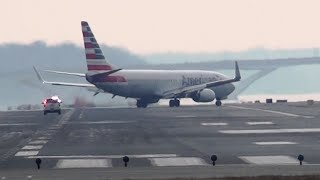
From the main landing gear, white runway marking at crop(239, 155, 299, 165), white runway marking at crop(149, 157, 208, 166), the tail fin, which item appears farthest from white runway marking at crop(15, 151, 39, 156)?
the main landing gear

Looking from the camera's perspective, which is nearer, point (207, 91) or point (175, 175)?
point (175, 175)

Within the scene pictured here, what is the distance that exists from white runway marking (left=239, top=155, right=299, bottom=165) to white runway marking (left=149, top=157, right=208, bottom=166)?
1.84 meters

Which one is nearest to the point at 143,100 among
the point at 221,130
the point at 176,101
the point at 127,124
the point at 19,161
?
the point at 176,101

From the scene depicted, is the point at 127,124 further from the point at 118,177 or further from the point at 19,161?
the point at 118,177

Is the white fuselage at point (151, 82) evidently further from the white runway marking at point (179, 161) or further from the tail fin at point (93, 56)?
the white runway marking at point (179, 161)

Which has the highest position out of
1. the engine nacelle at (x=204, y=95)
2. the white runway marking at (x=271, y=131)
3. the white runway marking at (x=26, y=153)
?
the white runway marking at (x=26, y=153)

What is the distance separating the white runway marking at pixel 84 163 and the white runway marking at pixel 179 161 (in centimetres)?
179

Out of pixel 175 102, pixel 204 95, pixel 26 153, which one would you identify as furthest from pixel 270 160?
pixel 175 102

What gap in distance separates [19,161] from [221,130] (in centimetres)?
2314

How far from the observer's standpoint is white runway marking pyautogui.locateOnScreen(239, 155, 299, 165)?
36.5m

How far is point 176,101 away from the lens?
12019cm

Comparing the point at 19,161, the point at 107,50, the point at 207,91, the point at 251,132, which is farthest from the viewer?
the point at 107,50

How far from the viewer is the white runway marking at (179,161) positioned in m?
36.1

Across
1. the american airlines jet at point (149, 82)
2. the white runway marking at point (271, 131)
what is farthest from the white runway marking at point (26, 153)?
the american airlines jet at point (149, 82)
